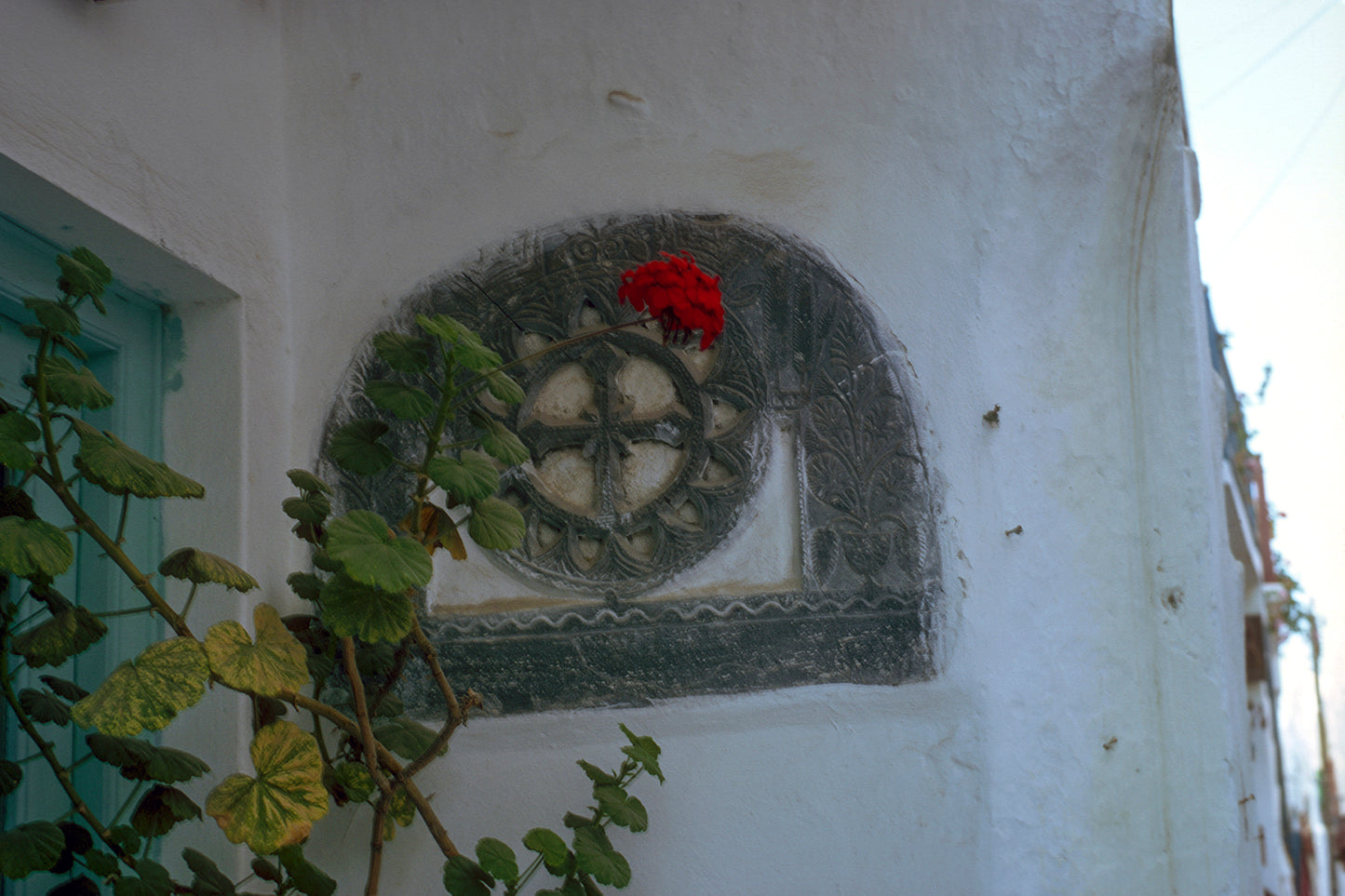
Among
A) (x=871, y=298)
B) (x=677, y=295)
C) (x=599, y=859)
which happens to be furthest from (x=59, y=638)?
(x=871, y=298)

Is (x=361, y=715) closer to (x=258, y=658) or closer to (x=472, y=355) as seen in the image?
(x=258, y=658)

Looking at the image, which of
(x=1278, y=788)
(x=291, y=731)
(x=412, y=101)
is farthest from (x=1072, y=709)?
(x=1278, y=788)

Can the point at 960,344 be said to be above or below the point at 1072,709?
above

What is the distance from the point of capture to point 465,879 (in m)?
1.57

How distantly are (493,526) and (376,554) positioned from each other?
210mm

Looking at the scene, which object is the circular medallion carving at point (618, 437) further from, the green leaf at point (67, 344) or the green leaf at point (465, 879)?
the green leaf at point (67, 344)

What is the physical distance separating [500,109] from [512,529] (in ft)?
3.69

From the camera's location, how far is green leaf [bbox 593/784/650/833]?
1.68 m

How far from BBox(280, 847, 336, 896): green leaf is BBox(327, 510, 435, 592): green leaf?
52 centimetres

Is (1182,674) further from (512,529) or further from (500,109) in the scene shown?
(500,109)

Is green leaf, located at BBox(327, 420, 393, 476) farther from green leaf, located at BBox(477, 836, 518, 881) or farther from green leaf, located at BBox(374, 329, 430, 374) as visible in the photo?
green leaf, located at BBox(477, 836, 518, 881)

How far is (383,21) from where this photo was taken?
2.30m

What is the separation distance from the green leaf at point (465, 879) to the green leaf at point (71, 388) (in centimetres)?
86

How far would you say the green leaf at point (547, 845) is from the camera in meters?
1.59
